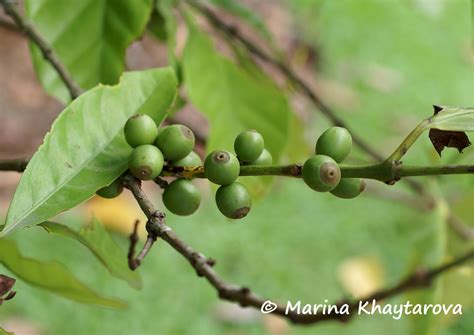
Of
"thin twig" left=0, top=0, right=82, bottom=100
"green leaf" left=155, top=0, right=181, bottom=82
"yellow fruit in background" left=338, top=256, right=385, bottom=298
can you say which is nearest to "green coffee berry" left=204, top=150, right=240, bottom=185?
"thin twig" left=0, top=0, right=82, bottom=100

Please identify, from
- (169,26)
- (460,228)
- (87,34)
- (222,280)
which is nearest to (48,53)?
(87,34)

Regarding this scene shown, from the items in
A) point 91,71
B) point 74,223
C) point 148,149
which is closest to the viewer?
point 148,149

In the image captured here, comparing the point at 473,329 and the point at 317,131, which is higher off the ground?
the point at 317,131

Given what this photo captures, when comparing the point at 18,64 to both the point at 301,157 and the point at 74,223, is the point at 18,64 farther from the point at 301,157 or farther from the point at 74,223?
the point at 301,157

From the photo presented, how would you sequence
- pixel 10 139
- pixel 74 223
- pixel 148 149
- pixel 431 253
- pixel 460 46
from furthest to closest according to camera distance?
pixel 460 46 < pixel 10 139 < pixel 74 223 < pixel 431 253 < pixel 148 149

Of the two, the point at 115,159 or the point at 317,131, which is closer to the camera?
the point at 115,159

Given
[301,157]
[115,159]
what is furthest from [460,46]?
[115,159]
